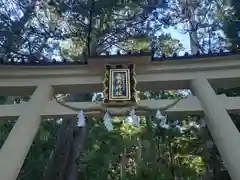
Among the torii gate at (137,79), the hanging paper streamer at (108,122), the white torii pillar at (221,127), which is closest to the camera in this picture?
the white torii pillar at (221,127)

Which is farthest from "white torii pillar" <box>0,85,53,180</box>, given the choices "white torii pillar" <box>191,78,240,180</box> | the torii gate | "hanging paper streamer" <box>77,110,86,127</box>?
"white torii pillar" <box>191,78,240,180</box>

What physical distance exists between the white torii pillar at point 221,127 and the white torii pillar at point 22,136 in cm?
201

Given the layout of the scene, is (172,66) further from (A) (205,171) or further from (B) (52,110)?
(A) (205,171)

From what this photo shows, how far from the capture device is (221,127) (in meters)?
3.65

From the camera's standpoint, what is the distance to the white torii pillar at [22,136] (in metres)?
3.39

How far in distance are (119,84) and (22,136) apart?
54.1 inches

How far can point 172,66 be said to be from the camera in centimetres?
441

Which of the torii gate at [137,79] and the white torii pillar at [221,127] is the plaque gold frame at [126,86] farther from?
the white torii pillar at [221,127]

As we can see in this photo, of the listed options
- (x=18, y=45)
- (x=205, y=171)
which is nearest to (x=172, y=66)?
(x=18, y=45)

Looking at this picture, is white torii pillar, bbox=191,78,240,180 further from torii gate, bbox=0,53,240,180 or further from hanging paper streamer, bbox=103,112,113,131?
hanging paper streamer, bbox=103,112,113,131

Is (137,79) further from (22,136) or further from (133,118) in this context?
(22,136)

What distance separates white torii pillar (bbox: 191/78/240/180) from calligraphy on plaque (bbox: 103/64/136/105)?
2.76 ft

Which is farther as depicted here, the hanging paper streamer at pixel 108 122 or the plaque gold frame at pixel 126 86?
the plaque gold frame at pixel 126 86

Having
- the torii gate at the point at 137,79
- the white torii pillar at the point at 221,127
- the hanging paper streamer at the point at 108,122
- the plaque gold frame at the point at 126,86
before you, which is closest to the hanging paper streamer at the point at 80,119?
the torii gate at the point at 137,79
